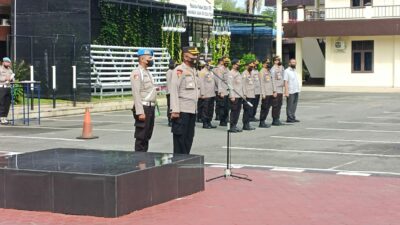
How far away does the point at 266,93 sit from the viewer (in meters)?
18.1

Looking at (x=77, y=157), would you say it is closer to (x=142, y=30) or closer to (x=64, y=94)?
(x=64, y=94)

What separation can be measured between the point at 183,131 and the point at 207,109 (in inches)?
307

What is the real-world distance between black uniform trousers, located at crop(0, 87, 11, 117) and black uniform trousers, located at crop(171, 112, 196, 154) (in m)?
9.88

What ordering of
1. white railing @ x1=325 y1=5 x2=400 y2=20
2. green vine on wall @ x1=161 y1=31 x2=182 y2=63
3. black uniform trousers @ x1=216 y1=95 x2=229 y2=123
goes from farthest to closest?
white railing @ x1=325 y1=5 x2=400 y2=20 → green vine on wall @ x1=161 y1=31 x2=182 y2=63 → black uniform trousers @ x1=216 y1=95 x2=229 y2=123

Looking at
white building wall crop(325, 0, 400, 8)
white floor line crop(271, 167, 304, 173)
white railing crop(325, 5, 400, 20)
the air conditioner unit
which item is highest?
white building wall crop(325, 0, 400, 8)

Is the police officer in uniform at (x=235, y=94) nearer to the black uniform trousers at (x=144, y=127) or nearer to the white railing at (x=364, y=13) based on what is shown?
the black uniform trousers at (x=144, y=127)

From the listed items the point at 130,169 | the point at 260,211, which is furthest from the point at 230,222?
the point at 130,169

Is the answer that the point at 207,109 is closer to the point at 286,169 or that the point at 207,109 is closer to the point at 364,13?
the point at 286,169

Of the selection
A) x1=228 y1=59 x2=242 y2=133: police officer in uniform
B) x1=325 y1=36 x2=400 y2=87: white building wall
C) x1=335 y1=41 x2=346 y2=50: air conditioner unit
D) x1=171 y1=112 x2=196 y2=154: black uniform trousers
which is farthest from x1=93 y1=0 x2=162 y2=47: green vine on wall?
x1=171 y1=112 x2=196 y2=154: black uniform trousers

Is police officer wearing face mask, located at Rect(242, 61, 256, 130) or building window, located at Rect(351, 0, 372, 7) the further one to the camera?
building window, located at Rect(351, 0, 372, 7)

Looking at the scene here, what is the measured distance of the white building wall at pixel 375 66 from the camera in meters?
40.8

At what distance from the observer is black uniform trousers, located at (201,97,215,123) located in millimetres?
17641

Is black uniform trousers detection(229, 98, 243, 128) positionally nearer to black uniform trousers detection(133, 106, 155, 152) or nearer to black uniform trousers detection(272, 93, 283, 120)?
black uniform trousers detection(272, 93, 283, 120)

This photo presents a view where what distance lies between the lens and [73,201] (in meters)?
7.42
